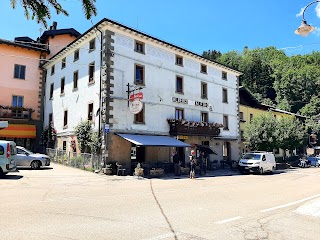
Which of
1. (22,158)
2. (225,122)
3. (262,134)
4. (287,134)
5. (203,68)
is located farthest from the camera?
(287,134)

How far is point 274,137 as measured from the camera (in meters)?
31.2

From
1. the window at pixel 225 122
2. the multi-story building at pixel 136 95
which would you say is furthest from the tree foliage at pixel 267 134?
the window at pixel 225 122

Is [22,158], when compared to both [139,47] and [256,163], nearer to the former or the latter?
[139,47]

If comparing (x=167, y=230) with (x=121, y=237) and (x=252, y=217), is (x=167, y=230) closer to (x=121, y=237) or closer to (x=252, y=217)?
(x=121, y=237)

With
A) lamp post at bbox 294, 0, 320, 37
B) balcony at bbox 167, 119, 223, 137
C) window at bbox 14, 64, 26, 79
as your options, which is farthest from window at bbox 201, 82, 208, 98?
lamp post at bbox 294, 0, 320, 37

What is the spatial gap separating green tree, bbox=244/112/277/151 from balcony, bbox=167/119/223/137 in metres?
5.56

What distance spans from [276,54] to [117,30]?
61902 mm

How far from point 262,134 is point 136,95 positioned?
679 inches

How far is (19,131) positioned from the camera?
26.5 m

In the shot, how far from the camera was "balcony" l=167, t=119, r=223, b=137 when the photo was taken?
78.7 feet

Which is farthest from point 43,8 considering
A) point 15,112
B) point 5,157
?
point 15,112

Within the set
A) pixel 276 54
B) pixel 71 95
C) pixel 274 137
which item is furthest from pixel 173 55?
pixel 276 54

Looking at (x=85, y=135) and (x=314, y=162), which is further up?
(x=85, y=135)

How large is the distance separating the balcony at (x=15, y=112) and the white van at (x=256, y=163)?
21.0 meters
